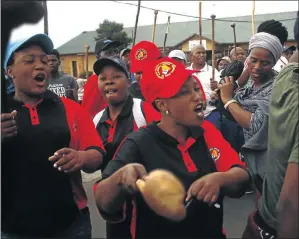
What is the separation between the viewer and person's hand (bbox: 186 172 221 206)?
1417 mm

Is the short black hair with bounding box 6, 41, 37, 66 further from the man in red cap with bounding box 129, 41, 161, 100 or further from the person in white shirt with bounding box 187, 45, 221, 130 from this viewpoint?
the person in white shirt with bounding box 187, 45, 221, 130

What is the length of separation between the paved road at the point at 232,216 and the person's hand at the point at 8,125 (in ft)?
3.95

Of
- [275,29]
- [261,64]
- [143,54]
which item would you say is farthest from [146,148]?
[143,54]

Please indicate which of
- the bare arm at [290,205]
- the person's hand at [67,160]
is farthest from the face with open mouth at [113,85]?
the bare arm at [290,205]

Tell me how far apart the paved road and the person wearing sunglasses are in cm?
85

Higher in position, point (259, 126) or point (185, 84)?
point (185, 84)

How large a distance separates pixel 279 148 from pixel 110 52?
10.1ft

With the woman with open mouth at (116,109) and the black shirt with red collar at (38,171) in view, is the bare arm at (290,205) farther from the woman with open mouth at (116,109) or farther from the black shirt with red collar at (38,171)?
the woman with open mouth at (116,109)

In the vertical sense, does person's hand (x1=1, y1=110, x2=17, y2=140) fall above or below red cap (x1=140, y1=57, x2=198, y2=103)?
below

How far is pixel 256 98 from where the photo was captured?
2.36 metres

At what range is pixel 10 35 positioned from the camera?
1957mm

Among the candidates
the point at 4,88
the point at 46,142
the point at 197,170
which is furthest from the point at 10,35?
the point at 197,170

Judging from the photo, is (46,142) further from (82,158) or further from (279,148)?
(279,148)

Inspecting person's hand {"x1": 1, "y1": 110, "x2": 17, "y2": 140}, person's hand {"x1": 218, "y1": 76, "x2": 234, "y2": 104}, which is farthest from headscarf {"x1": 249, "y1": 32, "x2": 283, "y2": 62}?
person's hand {"x1": 1, "y1": 110, "x2": 17, "y2": 140}
